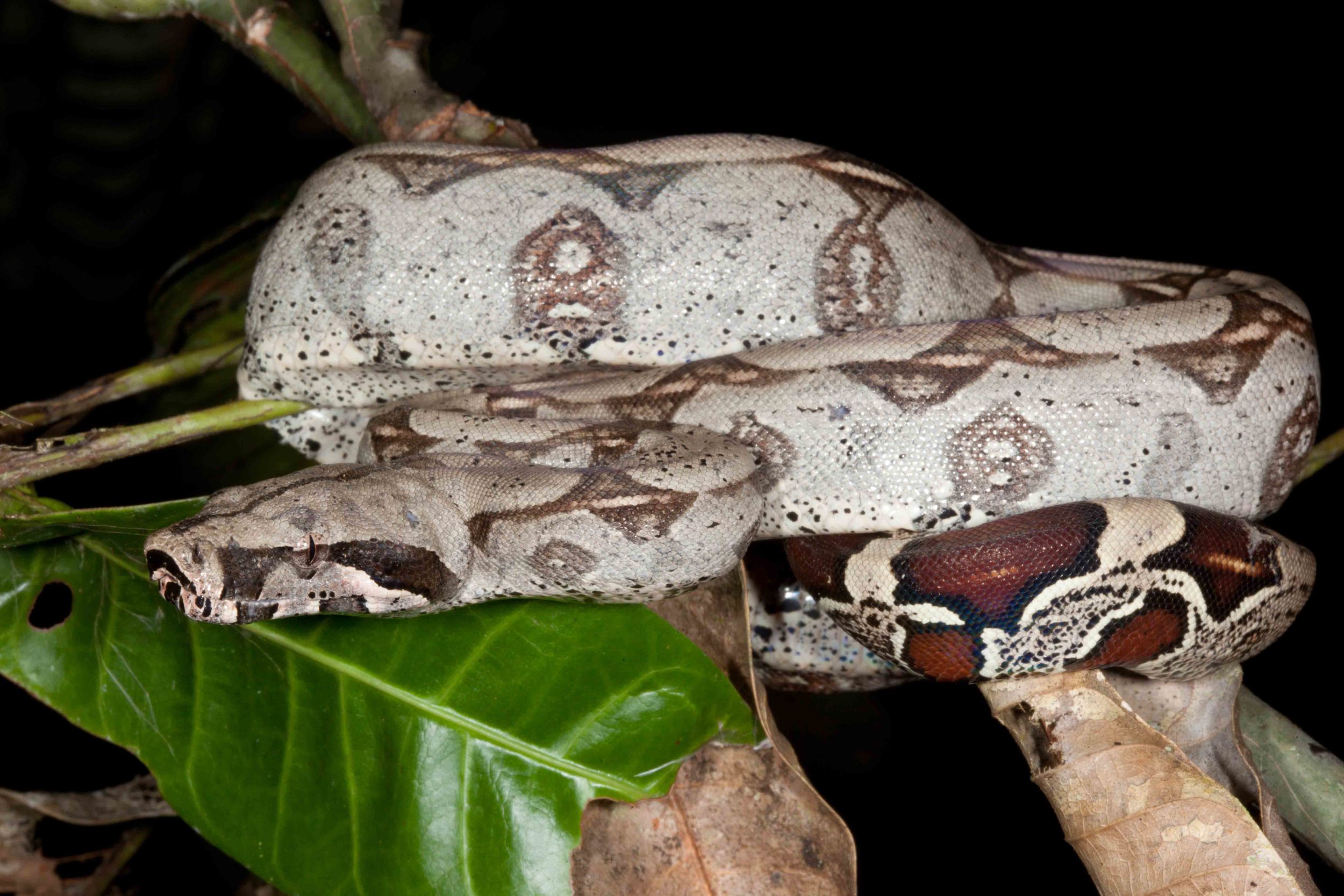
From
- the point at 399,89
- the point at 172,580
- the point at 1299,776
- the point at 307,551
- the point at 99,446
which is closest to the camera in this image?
the point at 172,580

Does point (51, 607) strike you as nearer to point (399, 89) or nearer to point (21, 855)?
point (21, 855)

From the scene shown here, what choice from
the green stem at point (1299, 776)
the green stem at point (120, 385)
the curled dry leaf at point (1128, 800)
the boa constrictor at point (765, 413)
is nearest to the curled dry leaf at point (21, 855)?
the green stem at point (120, 385)

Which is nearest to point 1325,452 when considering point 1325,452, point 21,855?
point 1325,452

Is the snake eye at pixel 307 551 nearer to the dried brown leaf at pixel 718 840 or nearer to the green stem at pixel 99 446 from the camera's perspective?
the green stem at pixel 99 446

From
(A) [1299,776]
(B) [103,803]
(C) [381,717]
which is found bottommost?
(B) [103,803]

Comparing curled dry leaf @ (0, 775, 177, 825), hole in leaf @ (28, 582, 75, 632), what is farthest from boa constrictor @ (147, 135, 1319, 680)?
curled dry leaf @ (0, 775, 177, 825)

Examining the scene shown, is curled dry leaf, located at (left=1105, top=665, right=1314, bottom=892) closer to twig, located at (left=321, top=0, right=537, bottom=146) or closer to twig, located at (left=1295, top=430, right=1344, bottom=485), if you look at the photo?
twig, located at (left=1295, top=430, right=1344, bottom=485)
